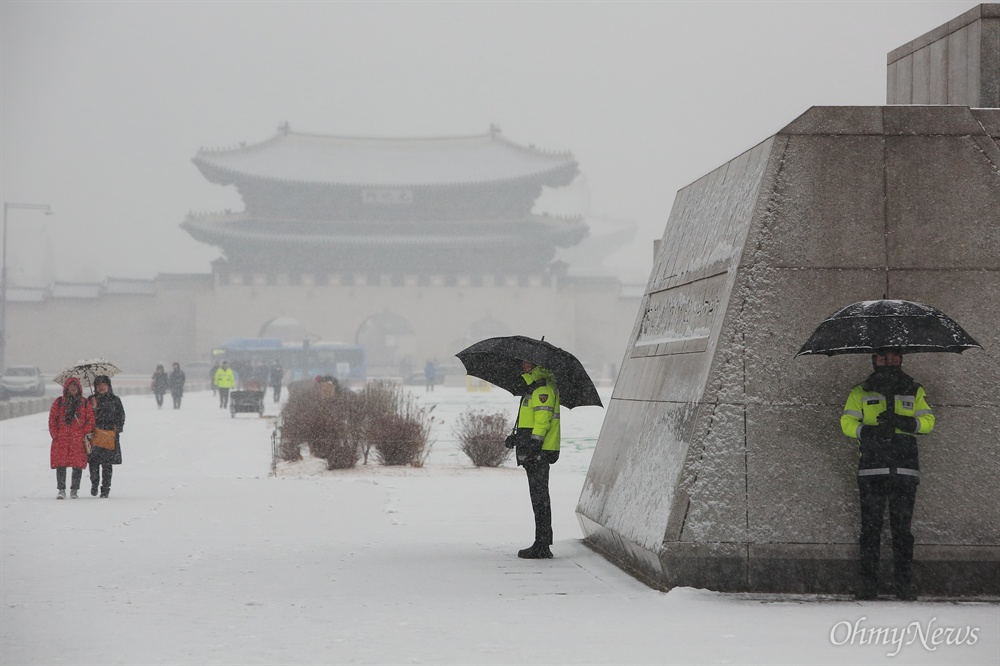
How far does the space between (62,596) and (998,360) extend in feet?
17.4

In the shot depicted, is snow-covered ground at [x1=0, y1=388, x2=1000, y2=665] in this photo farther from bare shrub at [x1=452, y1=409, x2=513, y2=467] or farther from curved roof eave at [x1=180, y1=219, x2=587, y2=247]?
curved roof eave at [x1=180, y1=219, x2=587, y2=247]

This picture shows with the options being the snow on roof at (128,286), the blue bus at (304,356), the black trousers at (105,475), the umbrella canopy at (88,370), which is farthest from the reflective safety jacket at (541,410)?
the snow on roof at (128,286)

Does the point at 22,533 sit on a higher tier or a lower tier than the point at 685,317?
lower

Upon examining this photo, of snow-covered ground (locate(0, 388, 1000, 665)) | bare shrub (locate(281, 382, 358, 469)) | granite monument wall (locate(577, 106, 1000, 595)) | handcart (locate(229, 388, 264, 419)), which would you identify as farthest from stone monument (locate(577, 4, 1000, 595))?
handcart (locate(229, 388, 264, 419))

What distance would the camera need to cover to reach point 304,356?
57750 millimetres

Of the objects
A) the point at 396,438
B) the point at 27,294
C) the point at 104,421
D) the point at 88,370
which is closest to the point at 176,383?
the point at 396,438

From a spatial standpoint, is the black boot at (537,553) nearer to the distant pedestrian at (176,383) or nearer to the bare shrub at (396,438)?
the bare shrub at (396,438)

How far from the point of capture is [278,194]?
67500 millimetres

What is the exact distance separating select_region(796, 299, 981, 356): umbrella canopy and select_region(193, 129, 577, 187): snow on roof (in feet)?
199

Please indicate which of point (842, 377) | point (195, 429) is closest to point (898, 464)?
point (842, 377)

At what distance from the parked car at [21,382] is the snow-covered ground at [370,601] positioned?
33260 mm

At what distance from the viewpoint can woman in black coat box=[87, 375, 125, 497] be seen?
1184 centimetres

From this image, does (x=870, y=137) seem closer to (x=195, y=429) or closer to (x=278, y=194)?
(x=195, y=429)

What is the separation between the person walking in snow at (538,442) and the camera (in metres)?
7.76
